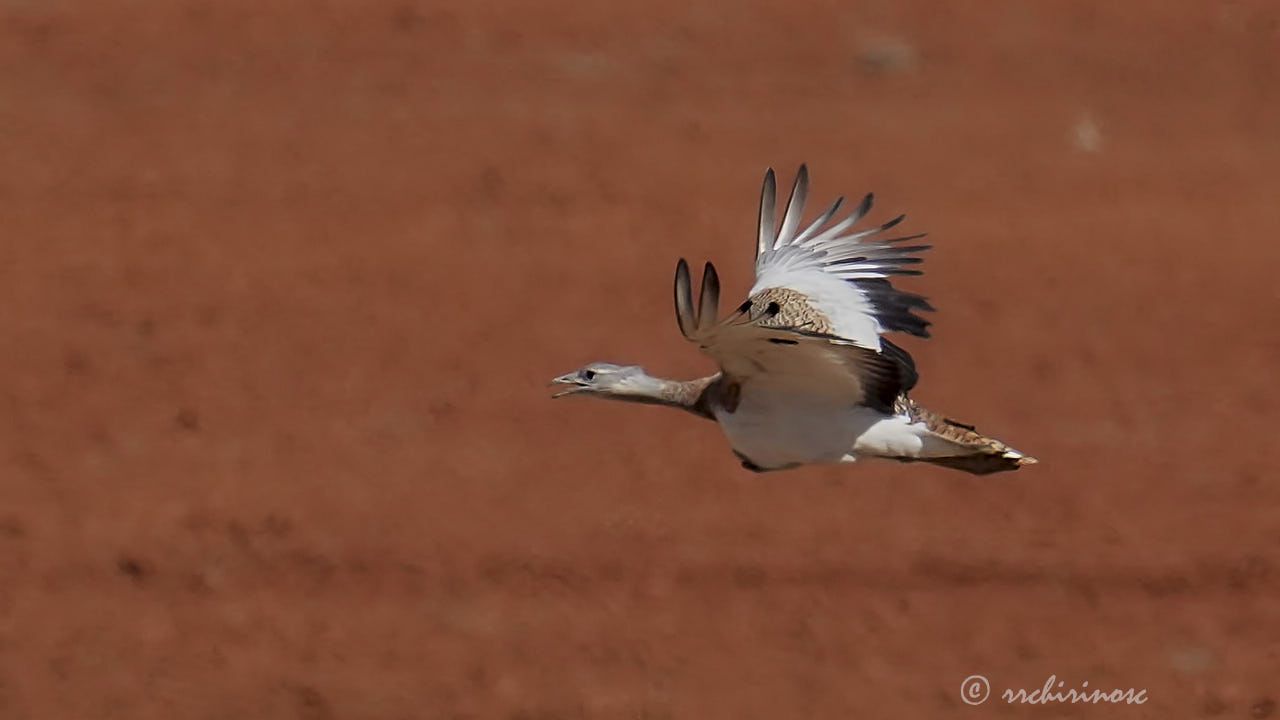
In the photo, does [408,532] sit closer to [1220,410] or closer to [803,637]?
[803,637]

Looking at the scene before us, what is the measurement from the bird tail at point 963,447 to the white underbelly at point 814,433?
0.04 metres

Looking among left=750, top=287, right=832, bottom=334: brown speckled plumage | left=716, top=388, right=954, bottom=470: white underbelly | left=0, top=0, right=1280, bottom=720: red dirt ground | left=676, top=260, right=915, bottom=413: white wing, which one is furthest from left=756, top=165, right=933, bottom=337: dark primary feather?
left=0, top=0, right=1280, bottom=720: red dirt ground

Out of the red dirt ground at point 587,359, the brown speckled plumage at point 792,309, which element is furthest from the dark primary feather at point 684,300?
the red dirt ground at point 587,359

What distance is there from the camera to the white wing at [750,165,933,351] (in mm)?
11297

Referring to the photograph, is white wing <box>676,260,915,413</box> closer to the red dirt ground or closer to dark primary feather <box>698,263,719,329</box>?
dark primary feather <box>698,263,719,329</box>

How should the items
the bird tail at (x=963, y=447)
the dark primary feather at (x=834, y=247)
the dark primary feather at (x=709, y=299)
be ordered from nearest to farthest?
the dark primary feather at (x=709, y=299) < the bird tail at (x=963, y=447) < the dark primary feather at (x=834, y=247)

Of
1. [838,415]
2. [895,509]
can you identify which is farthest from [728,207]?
[838,415]

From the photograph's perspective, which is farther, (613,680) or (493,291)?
(493,291)

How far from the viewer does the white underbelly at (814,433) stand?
10531 mm

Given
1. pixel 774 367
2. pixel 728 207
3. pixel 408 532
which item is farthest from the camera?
pixel 728 207

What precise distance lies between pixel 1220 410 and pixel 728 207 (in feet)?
15.8

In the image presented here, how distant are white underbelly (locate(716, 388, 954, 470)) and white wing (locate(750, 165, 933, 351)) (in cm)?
53

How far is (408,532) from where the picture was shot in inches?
669

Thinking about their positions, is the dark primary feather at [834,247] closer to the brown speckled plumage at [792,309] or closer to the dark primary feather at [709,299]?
the brown speckled plumage at [792,309]
